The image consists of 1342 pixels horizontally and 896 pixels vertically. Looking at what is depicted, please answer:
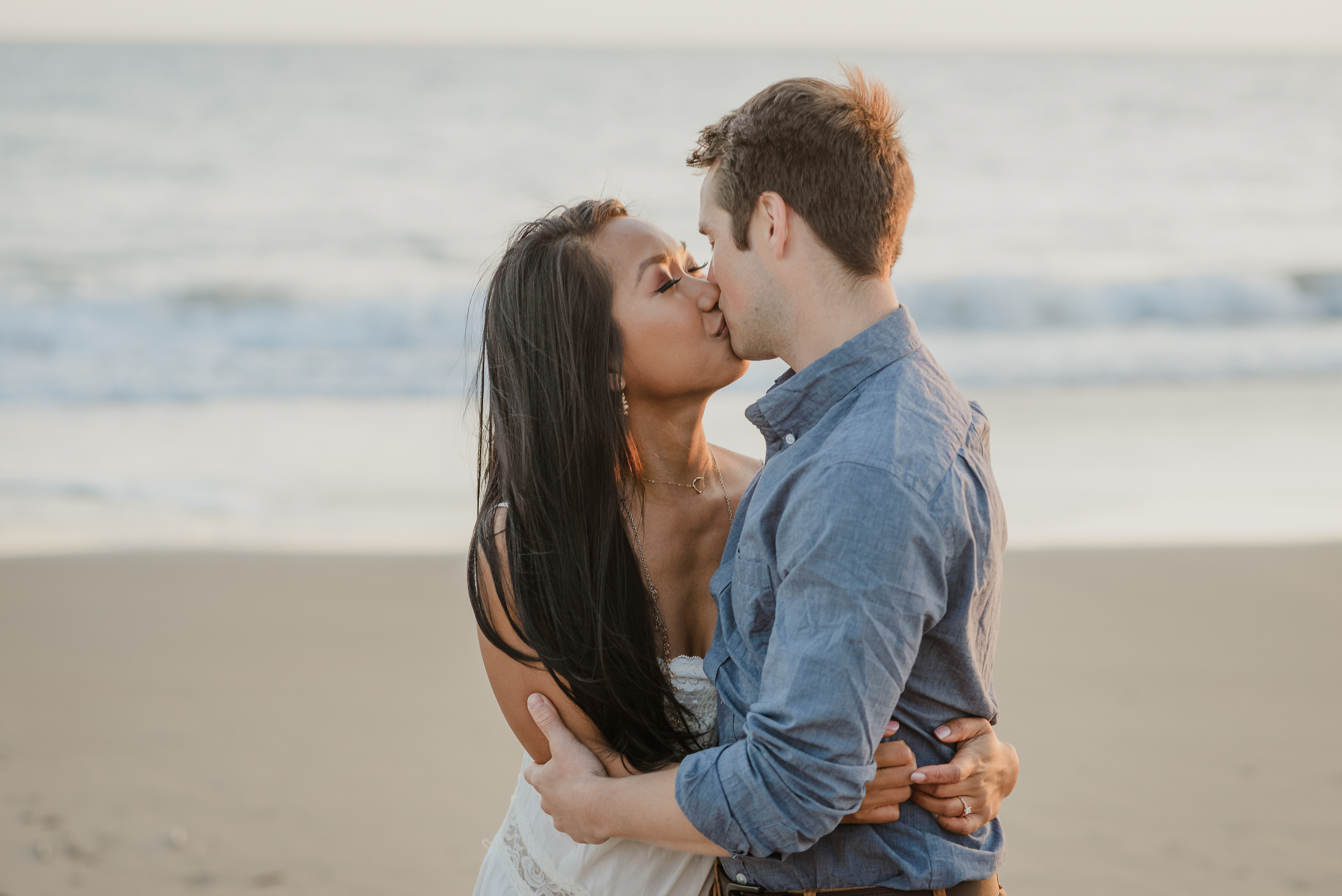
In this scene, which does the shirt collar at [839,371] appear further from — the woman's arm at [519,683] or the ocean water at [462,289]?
the ocean water at [462,289]

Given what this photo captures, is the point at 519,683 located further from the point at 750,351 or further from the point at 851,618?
the point at 851,618

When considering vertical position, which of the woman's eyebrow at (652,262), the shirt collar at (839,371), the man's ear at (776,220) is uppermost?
the man's ear at (776,220)

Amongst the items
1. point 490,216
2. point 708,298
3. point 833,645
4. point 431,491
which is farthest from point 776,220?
point 490,216

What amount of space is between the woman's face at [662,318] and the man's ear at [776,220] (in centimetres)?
52

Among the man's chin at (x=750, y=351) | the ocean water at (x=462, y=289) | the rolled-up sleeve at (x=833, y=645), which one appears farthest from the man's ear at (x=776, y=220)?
the ocean water at (x=462, y=289)

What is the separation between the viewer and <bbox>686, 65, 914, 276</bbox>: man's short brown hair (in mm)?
1935

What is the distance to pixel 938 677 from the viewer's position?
1.91 m

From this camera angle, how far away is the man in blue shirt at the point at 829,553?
164cm

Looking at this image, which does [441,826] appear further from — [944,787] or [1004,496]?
[1004,496]

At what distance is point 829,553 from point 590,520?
1.00 m

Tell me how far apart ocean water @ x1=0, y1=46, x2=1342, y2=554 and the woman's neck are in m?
0.49

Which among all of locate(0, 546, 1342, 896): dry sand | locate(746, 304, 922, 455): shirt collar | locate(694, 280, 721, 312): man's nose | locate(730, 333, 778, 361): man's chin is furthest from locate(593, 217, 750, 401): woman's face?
locate(0, 546, 1342, 896): dry sand

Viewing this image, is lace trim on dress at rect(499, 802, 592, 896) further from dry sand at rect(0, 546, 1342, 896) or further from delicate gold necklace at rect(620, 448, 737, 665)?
dry sand at rect(0, 546, 1342, 896)

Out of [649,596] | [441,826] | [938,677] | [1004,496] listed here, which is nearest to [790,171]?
[938,677]
